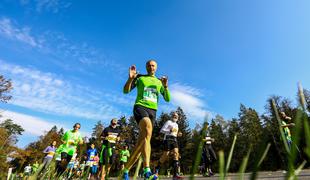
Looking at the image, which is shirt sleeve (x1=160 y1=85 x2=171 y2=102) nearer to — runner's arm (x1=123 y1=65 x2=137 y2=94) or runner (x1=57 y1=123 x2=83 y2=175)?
runner's arm (x1=123 y1=65 x2=137 y2=94)

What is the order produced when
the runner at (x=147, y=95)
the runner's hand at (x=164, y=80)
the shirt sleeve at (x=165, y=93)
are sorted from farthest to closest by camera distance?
the shirt sleeve at (x=165, y=93), the runner's hand at (x=164, y=80), the runner at (x=147, y=95)

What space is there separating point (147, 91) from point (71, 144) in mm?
6091

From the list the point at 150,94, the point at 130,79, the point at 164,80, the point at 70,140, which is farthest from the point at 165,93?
the point at 70,140

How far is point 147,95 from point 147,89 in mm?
137

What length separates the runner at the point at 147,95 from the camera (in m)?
4.98

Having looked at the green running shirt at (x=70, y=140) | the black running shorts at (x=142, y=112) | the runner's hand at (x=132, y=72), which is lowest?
the black running shorts at (x=142, y=112)

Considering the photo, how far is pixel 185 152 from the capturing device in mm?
73062

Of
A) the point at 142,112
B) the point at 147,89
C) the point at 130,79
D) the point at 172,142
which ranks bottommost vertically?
the point at 142,112

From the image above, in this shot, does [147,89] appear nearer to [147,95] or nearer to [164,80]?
[147,95]

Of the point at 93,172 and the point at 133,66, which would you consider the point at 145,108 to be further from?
the point at 93,172

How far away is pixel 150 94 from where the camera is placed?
5695mm

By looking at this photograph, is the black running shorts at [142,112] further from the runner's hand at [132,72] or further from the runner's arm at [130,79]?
the runner's hand at [132,72]

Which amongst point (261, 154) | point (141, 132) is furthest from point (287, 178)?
point (141, 132)

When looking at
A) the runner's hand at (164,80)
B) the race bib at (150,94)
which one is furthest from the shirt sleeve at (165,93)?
the race bib at (150,94)
